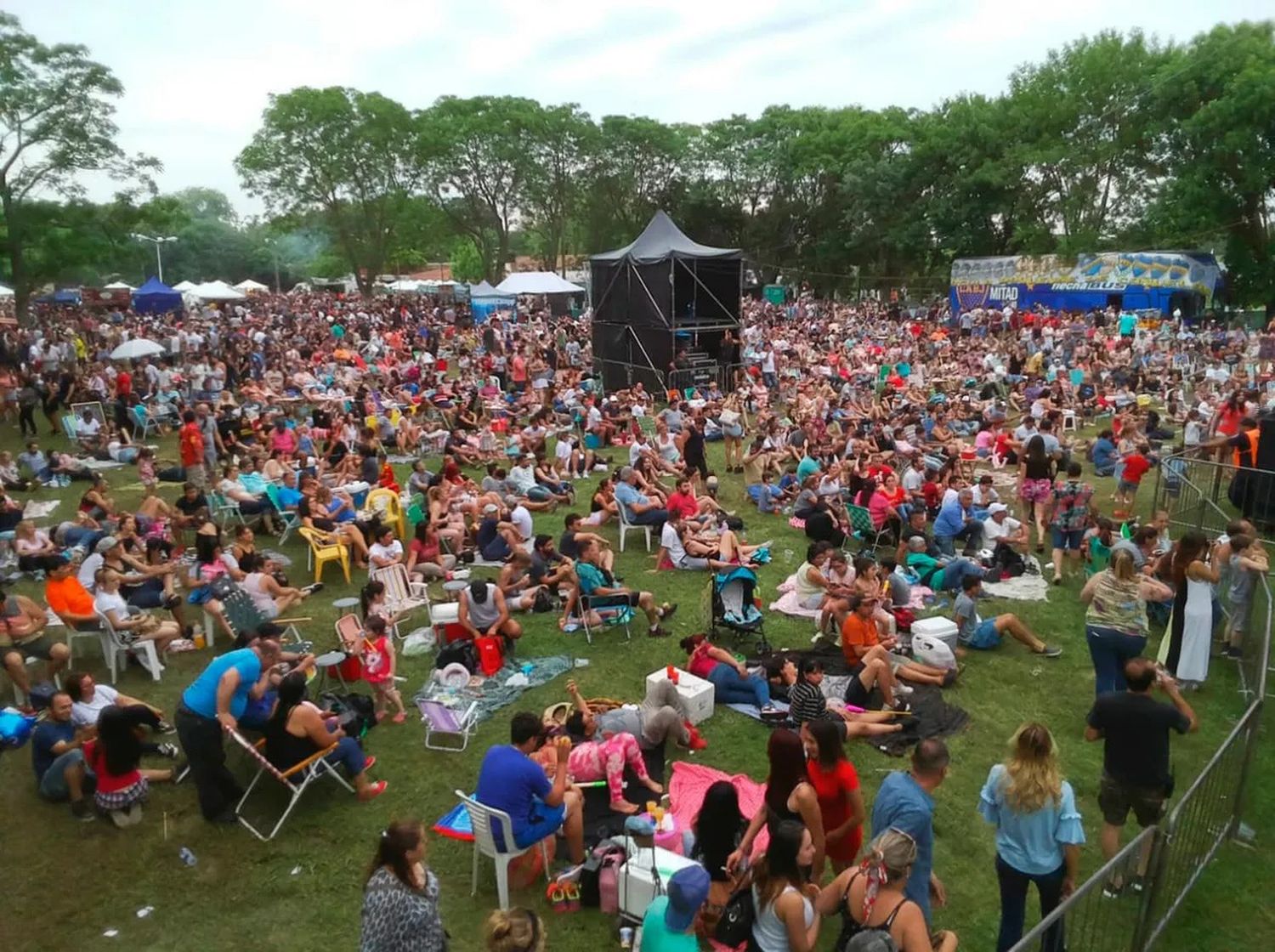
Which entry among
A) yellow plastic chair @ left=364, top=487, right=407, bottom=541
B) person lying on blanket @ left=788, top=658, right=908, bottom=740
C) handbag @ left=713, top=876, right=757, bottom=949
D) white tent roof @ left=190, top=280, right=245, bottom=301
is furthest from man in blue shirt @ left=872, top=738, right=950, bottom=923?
white tent roof @ left=190, top=280, right=245, bottom=301

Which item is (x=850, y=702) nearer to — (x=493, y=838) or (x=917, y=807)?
(x=917, y=807)

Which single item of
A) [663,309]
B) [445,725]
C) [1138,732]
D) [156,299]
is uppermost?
[156,299]

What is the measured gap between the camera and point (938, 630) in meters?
8.00

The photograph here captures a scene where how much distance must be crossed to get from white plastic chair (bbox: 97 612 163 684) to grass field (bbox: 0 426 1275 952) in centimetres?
13

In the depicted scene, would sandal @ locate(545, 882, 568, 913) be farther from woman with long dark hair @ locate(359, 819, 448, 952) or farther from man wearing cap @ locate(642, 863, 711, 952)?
woman with long dark hair @ locate(359, 819, 448, 952)

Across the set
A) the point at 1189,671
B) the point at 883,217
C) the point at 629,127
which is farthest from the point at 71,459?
the point at 629,127

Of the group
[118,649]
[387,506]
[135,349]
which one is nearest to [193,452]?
[387,506]

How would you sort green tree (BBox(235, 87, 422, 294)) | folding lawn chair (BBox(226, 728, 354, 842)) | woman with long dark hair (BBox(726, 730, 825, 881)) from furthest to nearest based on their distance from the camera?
green tree (BBox(235, 87, 422, 294)) → folding lawn chair (BBox(226, 728, 354, 842)) → woman with long dark hair (BBox(726, 730, 825, 881))

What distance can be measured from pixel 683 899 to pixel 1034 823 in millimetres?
1696

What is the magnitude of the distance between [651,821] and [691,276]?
2051 centimetres

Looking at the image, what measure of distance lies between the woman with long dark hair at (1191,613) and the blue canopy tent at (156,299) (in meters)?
43.5

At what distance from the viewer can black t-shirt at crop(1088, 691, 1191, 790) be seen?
4793 millimetres

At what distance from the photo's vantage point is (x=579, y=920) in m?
5.15

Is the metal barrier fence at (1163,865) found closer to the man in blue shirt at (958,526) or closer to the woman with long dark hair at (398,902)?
the woman with long dark hair at (398,902)
